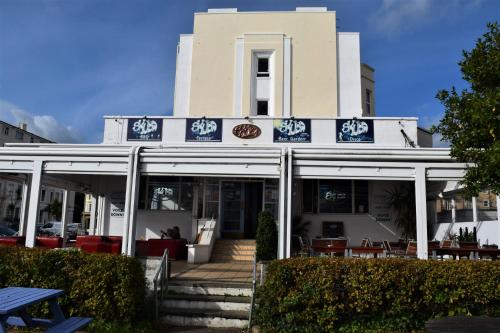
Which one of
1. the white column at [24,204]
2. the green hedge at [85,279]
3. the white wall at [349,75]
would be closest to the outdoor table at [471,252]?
the green hedge at [85,279]

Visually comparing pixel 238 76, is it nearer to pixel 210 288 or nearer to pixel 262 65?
pixel 262 65

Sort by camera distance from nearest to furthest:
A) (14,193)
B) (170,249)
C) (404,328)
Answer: (404,328) → (170,249) → (14,193)

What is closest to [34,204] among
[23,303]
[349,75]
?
[23,303]

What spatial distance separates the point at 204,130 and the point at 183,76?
177 inches

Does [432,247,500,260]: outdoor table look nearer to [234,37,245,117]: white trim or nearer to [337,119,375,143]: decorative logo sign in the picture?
[337,119,375,143]: decorative logo sign

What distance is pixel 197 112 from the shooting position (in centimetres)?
1859

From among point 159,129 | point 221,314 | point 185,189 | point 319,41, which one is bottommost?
point 221,314

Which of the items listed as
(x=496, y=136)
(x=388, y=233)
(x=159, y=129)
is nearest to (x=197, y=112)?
(x=159, y=129)

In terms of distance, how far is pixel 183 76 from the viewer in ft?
63.7

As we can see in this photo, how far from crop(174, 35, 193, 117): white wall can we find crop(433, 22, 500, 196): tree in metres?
12.3

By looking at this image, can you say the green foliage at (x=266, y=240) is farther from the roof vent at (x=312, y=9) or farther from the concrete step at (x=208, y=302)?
the roof vent at (x=312, y=9)

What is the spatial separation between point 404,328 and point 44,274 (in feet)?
20.3

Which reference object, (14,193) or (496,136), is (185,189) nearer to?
(496,136)

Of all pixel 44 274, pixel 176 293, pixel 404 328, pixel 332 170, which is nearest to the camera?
pixel 404 328
